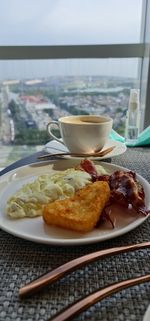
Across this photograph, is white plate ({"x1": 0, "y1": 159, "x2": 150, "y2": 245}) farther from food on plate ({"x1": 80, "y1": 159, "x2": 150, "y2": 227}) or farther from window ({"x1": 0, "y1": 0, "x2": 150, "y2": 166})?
window ({"x1": 0, "y1": 0, "x2": 150, "y2": 166})

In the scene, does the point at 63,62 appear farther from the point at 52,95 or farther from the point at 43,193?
the point at 43,193

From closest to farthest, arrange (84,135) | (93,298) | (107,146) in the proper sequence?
(93,298) → (84,135) → (107,146)

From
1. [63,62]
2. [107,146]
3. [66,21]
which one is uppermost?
[66,21]

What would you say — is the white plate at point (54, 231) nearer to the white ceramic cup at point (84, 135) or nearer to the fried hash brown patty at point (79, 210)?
the fried hash brown patty at point (79, 210)

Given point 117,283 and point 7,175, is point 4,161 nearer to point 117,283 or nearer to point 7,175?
point 7,175

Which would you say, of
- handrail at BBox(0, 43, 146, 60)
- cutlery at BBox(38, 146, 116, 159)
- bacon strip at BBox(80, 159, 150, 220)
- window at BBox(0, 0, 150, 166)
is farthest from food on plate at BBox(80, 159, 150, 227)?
handrail at BBox(0, 43, 146, 60)

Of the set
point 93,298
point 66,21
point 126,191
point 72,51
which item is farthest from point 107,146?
point 66,21
